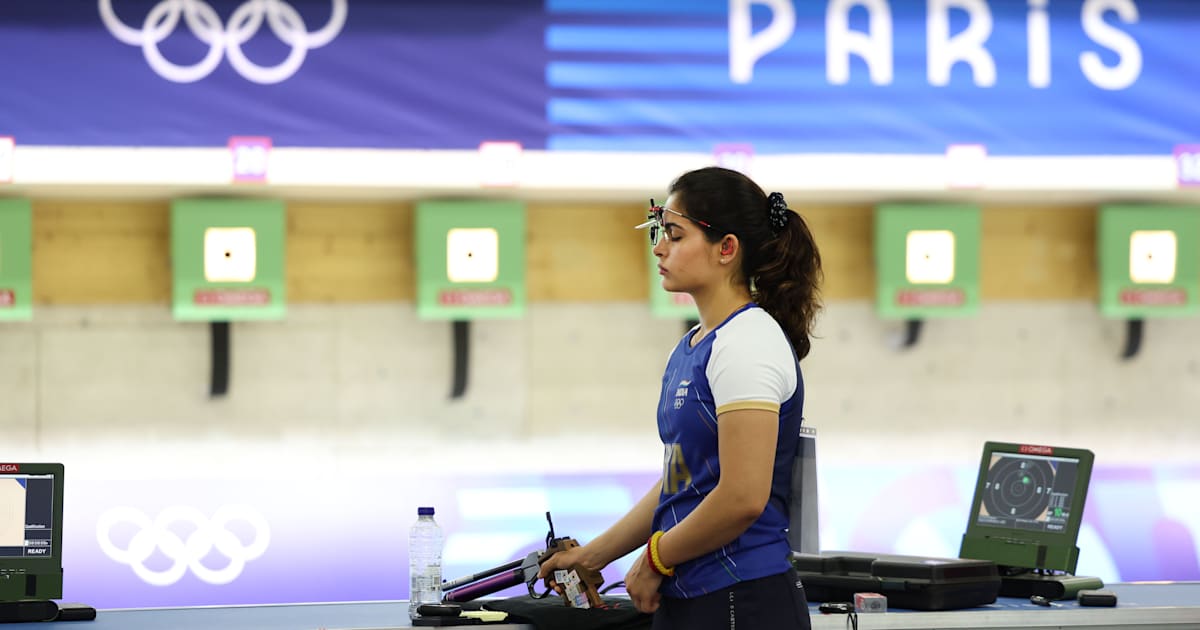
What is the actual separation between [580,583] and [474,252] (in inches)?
61.3

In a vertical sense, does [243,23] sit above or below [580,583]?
above

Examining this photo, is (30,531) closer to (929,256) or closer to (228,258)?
(228,258)

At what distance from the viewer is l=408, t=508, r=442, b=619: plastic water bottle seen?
8.20 ft

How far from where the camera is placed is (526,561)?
2385 mm

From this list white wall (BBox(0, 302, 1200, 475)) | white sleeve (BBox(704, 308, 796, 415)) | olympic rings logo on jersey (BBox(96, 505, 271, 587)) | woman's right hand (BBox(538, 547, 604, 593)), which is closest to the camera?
white sleeve (BBox(704, 308, 796, 415))

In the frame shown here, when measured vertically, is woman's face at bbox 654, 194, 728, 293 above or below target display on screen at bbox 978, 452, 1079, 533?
above

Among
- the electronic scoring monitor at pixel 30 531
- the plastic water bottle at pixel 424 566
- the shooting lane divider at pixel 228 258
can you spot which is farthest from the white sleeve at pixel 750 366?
the shooting lane divider at pixel 228 258

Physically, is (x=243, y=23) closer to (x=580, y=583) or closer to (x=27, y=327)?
(x=27, y=327)

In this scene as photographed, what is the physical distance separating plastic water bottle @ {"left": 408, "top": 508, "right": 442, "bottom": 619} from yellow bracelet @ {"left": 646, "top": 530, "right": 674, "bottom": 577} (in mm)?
704

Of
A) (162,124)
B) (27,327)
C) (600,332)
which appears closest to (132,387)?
(27,327)

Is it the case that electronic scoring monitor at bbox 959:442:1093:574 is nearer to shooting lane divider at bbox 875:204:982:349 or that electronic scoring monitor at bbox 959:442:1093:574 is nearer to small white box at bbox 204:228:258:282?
shooting lane divider at bbox 875:204:982:349

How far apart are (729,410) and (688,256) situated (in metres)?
0.25

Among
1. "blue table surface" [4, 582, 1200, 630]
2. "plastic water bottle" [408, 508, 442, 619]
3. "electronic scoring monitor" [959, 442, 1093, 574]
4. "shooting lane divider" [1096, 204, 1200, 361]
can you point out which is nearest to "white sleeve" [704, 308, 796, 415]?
"blue table surface" [4, 582, 1200, 630]

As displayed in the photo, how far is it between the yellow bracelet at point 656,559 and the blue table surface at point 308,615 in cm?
51
